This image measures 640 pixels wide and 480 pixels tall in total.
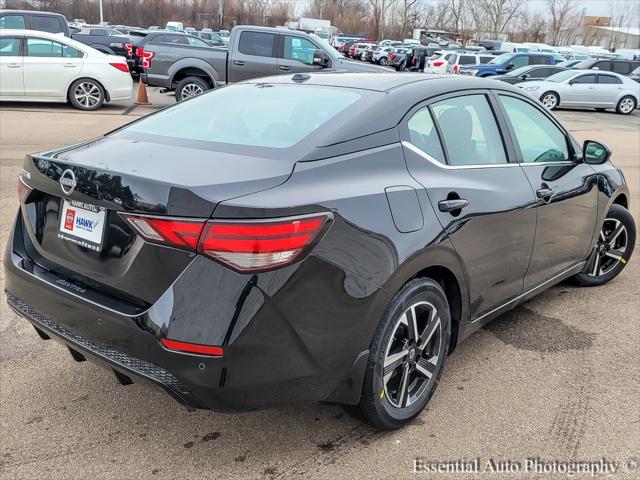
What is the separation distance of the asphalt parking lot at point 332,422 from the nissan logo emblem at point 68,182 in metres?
1.13

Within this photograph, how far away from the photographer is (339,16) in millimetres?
95812

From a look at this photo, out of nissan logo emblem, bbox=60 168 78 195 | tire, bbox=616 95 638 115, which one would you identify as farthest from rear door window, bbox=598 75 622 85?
nissan logo emblem, bbox=60 168 78 195

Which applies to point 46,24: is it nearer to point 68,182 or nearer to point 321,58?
point 321,58

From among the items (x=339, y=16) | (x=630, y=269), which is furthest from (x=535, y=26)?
(x=630, y=269)

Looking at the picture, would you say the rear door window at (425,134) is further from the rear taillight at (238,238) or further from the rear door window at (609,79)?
the rear door window at (609,79)

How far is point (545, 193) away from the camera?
141 inches

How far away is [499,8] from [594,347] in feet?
282

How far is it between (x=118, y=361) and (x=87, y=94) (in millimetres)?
12471


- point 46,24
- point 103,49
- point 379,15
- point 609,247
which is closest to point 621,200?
point 609,247

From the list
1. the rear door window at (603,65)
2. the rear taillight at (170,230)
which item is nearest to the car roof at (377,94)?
the rear taillight at (170,230)

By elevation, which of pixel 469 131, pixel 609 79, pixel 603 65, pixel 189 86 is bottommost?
pixel 189 86

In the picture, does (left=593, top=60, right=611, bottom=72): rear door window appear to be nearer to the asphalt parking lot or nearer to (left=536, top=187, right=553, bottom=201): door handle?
the asphalt parking lot

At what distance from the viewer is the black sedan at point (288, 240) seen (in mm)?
2150

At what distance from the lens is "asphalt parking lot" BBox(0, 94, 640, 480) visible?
257 centimetres
